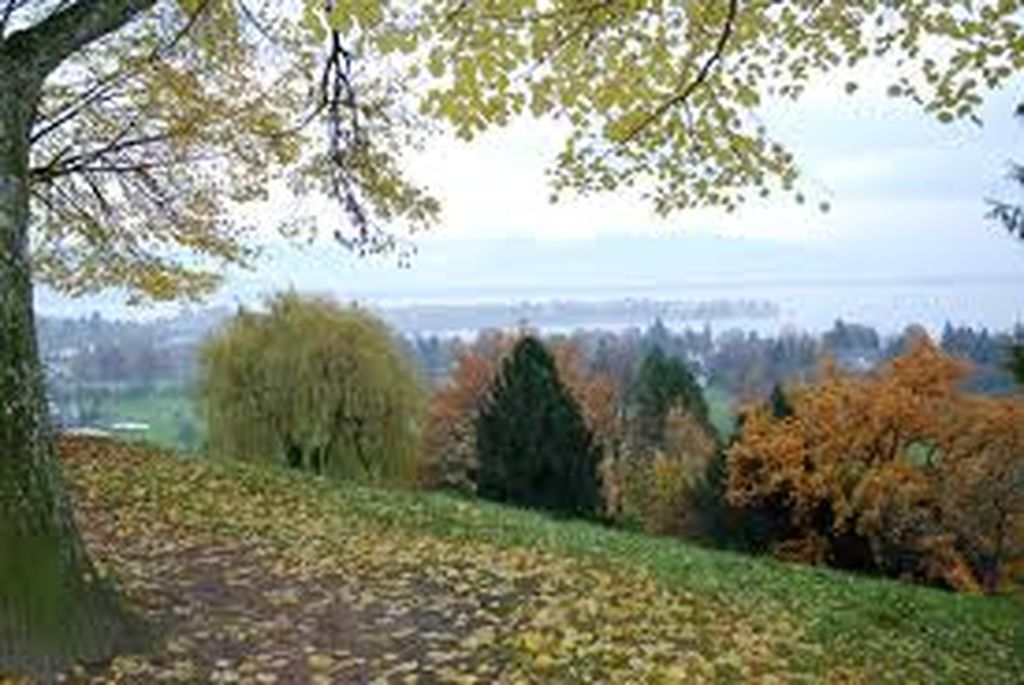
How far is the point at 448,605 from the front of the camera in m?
11.1

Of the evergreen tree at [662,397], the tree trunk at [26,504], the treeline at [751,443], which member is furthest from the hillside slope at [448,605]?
the evergreen tree at [662,397]

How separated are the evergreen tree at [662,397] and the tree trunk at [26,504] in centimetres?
6747

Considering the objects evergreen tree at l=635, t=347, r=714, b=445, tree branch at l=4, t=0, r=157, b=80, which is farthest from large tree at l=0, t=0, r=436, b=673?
evergreen tree at l=635, t=347, r=714, b=445

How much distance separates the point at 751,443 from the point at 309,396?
14.4 metres

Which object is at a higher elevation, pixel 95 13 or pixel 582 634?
pixel 95 13

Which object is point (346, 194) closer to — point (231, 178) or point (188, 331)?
point (231, 178)

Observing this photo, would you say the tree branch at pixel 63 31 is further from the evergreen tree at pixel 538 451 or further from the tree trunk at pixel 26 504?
the evergreen tree at pixel 538 451

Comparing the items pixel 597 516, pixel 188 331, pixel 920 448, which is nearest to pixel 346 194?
pixel 597 516

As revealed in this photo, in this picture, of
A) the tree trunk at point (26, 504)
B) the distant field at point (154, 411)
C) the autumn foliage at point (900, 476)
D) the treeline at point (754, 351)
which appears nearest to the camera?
the tree trunk at point (26, 504)

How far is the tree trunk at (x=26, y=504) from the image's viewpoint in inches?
353

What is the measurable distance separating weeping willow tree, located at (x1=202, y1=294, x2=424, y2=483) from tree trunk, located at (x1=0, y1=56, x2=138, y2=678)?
3597 centimetres

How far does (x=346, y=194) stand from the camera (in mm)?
17141

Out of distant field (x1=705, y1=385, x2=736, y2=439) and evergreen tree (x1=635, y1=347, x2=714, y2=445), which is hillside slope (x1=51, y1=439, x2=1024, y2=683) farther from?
distant field (x1=705, y1=385, x2=736, y2=439)

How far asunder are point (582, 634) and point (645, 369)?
231 feet
